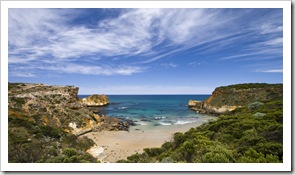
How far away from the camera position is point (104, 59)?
5582 millimetres

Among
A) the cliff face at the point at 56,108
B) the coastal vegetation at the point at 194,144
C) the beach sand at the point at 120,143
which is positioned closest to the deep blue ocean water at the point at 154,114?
the beach sand at the point at 120,143

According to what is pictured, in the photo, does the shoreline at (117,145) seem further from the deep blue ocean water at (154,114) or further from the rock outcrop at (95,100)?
the rock outcrop at (95,100)

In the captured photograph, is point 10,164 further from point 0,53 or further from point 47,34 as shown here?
point 47,34

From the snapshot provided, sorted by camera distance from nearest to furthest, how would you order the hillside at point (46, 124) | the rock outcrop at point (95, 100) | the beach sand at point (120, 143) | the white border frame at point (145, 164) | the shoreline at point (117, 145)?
the white border frame at point (145, 164)
the hillside at point (46, 124)
the shoreline at point (117, 145)
the beach sand at point (120, 143)
the rock outcrop at point (95, 100)

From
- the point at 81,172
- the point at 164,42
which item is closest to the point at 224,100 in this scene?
the point at 164,42

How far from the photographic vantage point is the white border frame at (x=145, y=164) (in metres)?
3.76

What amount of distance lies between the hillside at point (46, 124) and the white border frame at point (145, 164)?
0.29m

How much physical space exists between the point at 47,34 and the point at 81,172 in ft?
10.3

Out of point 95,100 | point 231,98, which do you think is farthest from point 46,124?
point 95,100

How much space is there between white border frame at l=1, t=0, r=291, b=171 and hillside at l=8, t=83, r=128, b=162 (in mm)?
291

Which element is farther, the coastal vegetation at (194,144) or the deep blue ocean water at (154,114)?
the deep blue ocean water at (154,114)

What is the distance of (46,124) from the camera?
1091 centimetres

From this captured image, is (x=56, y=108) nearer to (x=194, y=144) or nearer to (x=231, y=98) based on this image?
(x=194, y=144)

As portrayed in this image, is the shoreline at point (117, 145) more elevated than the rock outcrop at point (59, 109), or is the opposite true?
the rock outcrop at point (59, 109)
